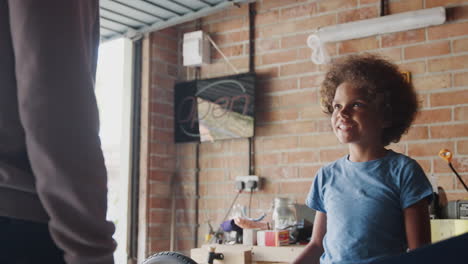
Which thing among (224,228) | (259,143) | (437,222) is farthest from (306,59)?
(437,222)

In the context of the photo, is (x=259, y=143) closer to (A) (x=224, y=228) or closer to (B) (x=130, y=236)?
(A) (x=224, y=228)

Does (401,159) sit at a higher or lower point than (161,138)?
lower

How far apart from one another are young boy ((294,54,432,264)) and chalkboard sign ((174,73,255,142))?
1.51 metres

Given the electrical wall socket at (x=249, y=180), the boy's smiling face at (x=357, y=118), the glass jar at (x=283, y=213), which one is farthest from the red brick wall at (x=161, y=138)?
the boy's smiling face at (x=357, y=118)

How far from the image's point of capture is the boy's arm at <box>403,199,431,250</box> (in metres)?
1.34

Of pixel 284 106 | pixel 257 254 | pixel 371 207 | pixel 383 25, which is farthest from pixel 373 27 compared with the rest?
pixel 371 207

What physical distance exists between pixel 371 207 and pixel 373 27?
67.1 inches

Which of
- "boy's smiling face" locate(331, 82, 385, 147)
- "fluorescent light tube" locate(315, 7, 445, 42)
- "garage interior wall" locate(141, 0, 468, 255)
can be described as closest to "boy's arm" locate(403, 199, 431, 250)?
"boy's smiling face" locate(331, 82, 385, 147)

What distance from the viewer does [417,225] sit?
1.34m

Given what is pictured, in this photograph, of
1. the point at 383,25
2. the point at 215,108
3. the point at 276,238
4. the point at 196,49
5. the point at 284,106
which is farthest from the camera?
the point at 196,49

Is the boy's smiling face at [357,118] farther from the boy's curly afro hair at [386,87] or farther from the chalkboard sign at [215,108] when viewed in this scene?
the chalkboard sign at [215,108]

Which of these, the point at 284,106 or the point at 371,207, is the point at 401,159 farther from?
the point at 284,106

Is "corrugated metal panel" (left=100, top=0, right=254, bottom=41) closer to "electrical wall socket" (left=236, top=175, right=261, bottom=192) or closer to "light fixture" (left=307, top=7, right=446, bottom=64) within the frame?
"light fixture" (left=307, top=7, right=446, bottom=64)

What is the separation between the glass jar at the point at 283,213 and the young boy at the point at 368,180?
1190mm
